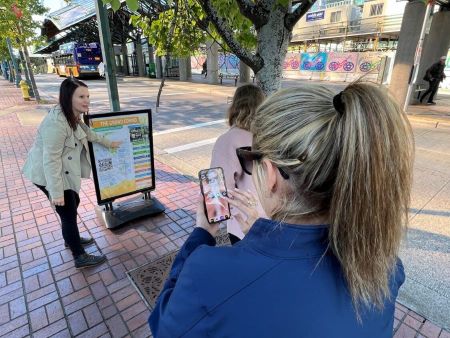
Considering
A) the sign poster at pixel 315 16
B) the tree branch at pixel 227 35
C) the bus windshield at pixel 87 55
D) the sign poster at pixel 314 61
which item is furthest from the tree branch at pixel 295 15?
the sign poster at pixel 315 16

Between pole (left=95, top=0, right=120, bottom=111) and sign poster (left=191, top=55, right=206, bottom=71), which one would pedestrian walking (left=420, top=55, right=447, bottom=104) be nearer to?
pole (left=95, top=0, right=120, bottom=111)

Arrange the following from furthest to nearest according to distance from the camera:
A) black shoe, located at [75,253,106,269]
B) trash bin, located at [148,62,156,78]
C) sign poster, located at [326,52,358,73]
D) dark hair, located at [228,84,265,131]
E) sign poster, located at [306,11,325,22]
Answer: sign poster, located at [306,11,325,22]
trash bin, located at [148,62,156,78]
sign poster, located at [326,52,358,73]
black shoe, located at [75,253,106,269]
dark hair, located at [228,84,265,131]

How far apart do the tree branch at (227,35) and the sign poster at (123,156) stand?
1.73m

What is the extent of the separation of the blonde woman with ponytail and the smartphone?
0.57 m

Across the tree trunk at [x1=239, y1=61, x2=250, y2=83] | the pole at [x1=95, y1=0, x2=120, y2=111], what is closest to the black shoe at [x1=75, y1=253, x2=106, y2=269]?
the pole at [x1=95, y1=0, x2=120, y2=111]

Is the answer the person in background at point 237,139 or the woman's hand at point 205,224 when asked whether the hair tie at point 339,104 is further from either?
the person in background at point 237,139

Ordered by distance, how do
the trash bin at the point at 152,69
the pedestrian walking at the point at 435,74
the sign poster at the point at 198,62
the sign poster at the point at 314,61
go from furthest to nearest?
1. the sign poster at the point at 198,62
2. the trash bin at the point at 152,69
3. the sign poster at the point at 314,61
4. the pedestrian walking at the point at 435,74

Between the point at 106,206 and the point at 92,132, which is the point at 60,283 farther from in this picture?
the point at 92,132

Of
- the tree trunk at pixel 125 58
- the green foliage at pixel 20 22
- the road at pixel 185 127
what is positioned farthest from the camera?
the tree trunk at pixel 125 58

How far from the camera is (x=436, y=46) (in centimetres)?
1097

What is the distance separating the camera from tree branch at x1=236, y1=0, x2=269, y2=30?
77.7 inches

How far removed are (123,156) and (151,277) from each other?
1513 mm

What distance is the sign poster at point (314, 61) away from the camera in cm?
2580

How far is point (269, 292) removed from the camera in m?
0.70
